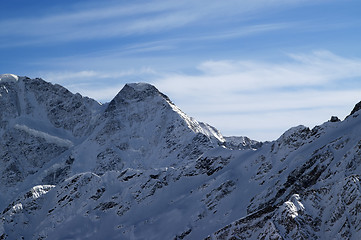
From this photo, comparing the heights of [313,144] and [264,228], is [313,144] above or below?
above

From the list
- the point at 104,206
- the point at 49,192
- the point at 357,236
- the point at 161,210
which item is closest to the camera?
the point at 357,236

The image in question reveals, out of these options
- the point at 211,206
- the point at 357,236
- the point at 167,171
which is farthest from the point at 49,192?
the point at 357,236

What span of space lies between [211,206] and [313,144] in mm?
26667

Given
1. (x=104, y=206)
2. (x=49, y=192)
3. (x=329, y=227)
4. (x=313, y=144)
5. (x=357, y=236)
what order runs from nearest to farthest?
(x=357, y=236), (x=329, y=227), (x=313, y=144), (x=104, y=206), (x=49, y=192)

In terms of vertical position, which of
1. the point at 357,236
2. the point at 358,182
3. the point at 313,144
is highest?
the point at 313,144

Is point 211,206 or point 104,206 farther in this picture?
point 104,206

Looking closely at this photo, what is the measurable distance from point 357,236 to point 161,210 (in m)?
75.1

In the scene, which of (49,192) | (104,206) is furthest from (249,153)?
(49,192)

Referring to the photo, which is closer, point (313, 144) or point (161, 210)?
point (313, 144)

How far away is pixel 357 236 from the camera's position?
81.7 metres

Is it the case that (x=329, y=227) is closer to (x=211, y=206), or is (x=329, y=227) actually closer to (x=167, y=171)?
(x=211, y=206)

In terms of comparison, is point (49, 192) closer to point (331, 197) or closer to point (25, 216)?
point (25, 216)

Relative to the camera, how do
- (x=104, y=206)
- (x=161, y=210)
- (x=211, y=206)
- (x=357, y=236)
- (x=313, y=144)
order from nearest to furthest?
(x=357, y=236) → (x=313, y=144) → (x=211, y=206) → (x=161, y=210) → (x=104, y=206)

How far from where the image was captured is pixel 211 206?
14038cm
